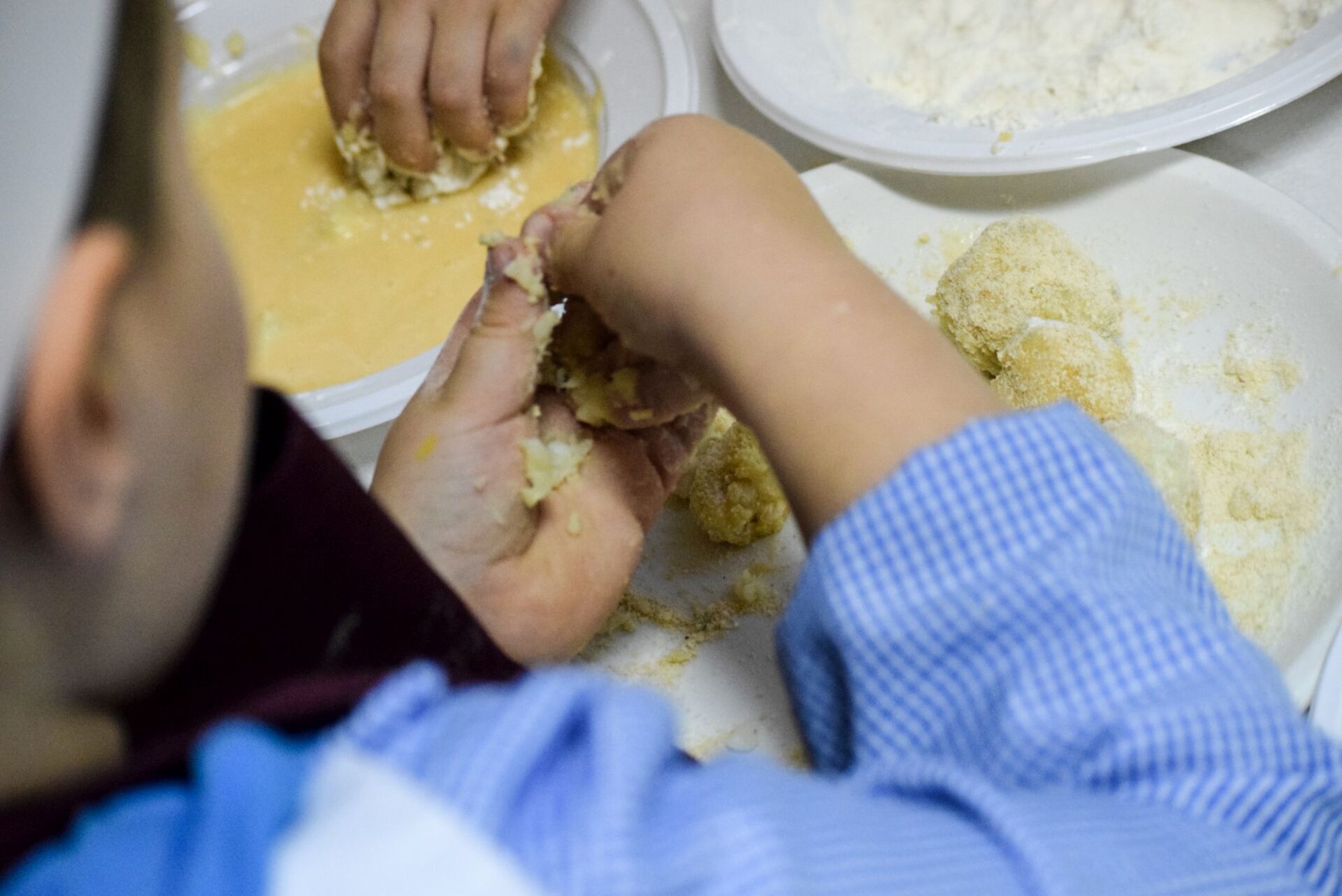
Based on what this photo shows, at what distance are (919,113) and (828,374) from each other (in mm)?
402

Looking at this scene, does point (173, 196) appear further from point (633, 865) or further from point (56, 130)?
point (633, 865)

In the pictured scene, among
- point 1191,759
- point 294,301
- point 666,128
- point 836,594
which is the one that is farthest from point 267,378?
point 1191,759

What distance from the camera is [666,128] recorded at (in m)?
0.50

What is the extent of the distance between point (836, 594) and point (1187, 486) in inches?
10.5

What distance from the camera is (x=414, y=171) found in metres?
0.85

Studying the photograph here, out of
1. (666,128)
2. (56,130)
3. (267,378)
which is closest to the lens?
(56,130)

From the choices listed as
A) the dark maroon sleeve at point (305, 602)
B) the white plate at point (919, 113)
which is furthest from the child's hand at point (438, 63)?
the dark maroon sleeve at point (305, 602)

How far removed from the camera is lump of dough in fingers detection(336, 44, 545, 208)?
851 millimetres

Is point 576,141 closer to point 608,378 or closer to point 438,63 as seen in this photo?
point 438,63

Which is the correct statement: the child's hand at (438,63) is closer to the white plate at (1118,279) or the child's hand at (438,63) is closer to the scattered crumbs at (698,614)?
the white plate at (1118,279)

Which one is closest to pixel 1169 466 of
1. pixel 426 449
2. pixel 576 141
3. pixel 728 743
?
pixel 728 743

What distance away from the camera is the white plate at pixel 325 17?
2.18 feet

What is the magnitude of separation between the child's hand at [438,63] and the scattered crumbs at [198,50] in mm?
197

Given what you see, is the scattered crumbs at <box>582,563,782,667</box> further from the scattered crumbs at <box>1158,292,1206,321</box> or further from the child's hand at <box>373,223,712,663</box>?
the scattered crumbs at <box>1158,292,1206,321</box>
